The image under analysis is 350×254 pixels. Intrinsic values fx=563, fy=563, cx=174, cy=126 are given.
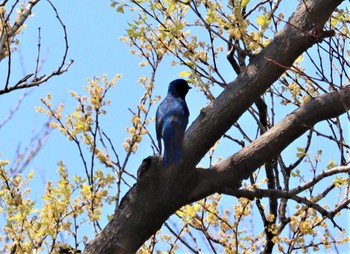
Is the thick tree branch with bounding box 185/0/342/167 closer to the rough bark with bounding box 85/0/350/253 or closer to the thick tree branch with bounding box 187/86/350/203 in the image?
the rough bark with bounding box 85/0/350/253

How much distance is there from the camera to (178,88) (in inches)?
237

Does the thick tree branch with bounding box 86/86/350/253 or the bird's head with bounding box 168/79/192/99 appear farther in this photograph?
the bird's head with bounding box 168/79/192/99

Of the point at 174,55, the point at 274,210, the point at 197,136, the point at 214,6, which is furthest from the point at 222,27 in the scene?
the point at 274,210

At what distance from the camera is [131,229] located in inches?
145

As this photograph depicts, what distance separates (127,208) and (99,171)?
0.88 m

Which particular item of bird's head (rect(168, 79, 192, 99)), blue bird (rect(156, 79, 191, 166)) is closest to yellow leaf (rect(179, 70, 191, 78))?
blue bird (rect(156, 79, 191, 166))

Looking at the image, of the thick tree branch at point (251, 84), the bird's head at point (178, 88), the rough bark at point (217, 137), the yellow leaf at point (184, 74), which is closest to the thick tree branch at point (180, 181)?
the rough bark at point (217, 137)

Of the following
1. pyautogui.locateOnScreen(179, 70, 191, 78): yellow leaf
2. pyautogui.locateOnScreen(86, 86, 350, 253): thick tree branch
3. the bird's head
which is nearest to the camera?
pyautogui.locateOnScreen(86, 86, 350, 253): thick tree branch

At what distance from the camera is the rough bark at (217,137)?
370 cm

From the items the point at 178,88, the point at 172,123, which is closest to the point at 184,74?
the point at 172,123

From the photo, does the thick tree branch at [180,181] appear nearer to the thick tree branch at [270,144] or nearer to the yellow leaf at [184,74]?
the thick tree branch at [270,144]

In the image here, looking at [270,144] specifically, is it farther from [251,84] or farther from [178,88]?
[178,88]

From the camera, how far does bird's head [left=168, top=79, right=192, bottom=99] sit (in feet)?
19.2

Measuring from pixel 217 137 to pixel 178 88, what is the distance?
7.51 ft
